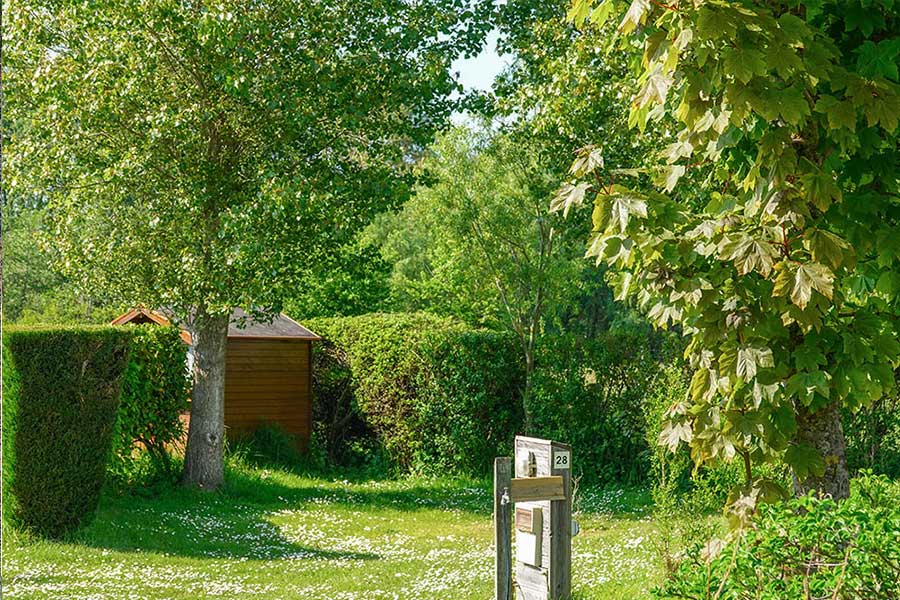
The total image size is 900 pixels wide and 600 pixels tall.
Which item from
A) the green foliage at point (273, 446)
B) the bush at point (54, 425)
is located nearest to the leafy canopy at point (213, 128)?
the bush at point (54, 425)

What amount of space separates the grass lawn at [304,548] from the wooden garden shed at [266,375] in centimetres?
220

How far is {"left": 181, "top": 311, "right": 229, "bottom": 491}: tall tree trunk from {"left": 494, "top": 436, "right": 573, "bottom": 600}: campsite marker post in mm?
7434

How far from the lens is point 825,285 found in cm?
386

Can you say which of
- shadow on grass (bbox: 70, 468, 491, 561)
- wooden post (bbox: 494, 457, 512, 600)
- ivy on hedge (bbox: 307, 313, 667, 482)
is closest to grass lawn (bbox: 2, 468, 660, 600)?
shadow on grass (bbox: 70, 468, 491, 561)

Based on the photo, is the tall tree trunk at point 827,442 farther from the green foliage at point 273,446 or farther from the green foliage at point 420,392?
the green foliage at point 273,446

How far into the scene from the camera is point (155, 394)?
12.8m

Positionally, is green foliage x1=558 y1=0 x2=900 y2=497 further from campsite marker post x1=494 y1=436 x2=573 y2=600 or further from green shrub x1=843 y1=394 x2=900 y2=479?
green shrub x1=843 y1=394 x2=900 y2=479

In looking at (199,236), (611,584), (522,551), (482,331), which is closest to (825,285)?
(522,551)

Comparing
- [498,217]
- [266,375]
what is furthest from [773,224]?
[266,375]

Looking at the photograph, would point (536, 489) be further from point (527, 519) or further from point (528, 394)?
point (528, 394)

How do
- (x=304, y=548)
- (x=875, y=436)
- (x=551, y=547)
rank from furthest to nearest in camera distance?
(x=875, y=436) → (x=304, y=548) → (x=551, y=547)

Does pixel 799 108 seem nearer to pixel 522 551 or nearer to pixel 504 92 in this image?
pixel 522 551

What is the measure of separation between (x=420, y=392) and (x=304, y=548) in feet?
16.8

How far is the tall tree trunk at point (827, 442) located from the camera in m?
4.50
